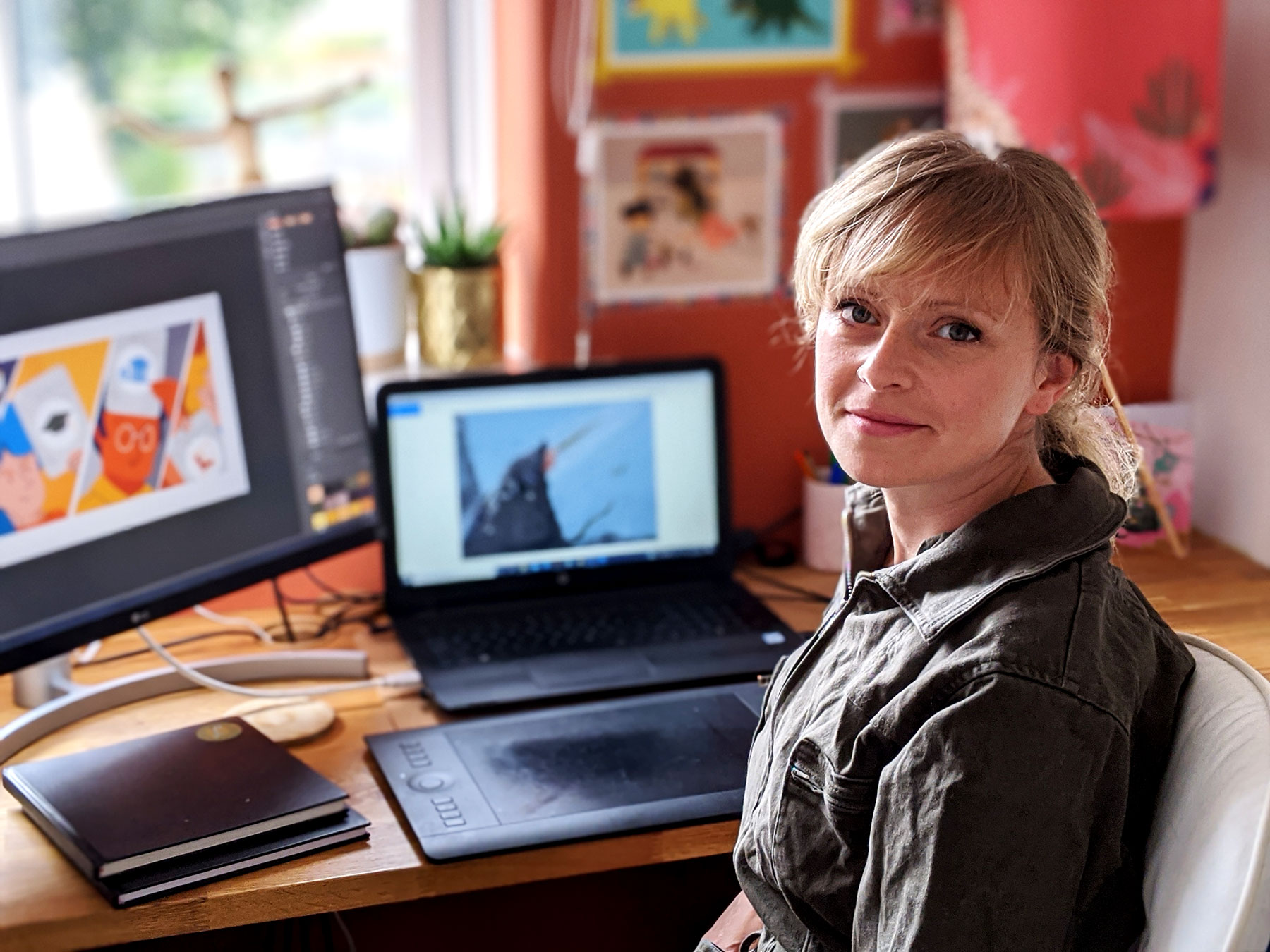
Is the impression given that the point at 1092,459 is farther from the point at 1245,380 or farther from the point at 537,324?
the point at 537,324

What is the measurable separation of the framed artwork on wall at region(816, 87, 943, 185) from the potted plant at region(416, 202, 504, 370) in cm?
43

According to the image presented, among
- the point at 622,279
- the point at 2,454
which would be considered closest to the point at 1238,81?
the point at 622,279

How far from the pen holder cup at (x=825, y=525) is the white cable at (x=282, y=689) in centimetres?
57

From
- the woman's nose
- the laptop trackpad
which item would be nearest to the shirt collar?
the woman's nose

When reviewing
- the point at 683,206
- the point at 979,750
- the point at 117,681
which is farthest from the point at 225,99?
the point at 979,750

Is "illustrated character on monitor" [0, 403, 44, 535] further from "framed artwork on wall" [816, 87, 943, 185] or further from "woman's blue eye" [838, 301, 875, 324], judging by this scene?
"framed artwork on wall" [816, 87, 943, 185]

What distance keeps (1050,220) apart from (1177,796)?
0.41 m

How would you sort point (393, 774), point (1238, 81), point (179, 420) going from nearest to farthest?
point (393, 774) < point (179, 420) < point (1238, 81)

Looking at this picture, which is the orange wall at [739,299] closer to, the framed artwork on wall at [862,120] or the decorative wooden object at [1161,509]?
the framed artwork on wall at [862,120]

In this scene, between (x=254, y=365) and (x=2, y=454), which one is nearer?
(x=2, y=454)

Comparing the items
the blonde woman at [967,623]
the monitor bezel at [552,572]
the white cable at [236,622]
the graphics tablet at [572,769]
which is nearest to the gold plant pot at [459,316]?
the monitor bezel at [552,572]

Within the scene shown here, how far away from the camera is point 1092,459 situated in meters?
1.19

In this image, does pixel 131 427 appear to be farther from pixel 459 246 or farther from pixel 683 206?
pixel 683 206

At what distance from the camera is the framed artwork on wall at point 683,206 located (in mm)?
1805
